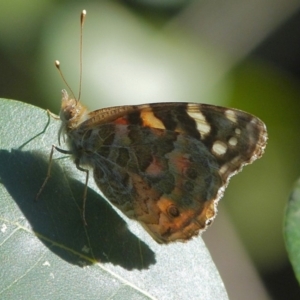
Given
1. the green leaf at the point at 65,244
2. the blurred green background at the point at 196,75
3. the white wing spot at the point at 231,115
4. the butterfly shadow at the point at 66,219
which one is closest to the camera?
the green leaf at the point at 65,244

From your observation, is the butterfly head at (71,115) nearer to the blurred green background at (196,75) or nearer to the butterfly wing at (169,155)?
the butterfly wing at (169,155)

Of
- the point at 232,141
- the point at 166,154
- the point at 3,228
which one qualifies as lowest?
the point at 3,228

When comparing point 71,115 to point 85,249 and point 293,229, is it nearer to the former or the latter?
point 85,249

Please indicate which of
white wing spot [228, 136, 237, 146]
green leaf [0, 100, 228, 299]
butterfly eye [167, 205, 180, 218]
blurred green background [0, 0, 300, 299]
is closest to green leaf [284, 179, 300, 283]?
green leaf [0, 100, 228, 299]

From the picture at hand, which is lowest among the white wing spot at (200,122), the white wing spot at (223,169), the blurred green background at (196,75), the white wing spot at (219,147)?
the blurred green background at (196,75)

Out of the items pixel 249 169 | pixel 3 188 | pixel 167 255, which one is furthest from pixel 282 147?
pixel 3 188

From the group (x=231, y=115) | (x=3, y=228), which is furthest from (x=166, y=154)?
(x=3, y=228)

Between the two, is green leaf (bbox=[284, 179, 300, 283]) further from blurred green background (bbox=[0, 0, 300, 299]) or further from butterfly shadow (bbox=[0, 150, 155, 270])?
blurred green background (bbox=[0, 0, 300, 299])

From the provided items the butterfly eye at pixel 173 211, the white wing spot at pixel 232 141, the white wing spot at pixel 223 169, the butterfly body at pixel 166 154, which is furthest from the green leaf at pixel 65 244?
the white wing spot at pixel 232 141
